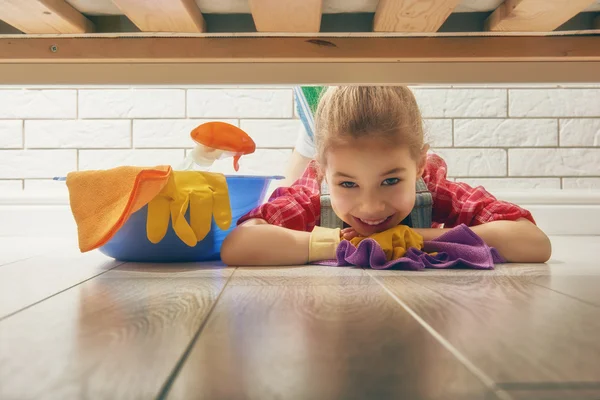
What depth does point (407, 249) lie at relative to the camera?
0.94 metres

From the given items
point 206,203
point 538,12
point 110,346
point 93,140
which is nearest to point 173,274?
point 206,203

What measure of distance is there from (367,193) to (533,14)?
432 millimetres

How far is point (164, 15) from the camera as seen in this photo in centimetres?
62

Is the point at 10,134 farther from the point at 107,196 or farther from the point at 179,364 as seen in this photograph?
the point at 179,364

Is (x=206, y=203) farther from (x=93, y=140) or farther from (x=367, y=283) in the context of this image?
(x=93, y=140)

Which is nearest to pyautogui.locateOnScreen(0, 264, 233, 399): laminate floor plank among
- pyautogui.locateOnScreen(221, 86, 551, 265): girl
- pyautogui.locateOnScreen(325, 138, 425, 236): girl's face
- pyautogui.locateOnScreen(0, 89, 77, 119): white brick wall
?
pyautogui.locateOnScreen(221, 86, 551, 265): girl

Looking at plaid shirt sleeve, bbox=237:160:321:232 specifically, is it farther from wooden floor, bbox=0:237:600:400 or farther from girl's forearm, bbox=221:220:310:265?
wooden floor, bbox=0:237:600:400

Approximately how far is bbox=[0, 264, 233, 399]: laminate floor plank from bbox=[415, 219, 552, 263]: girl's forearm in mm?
556

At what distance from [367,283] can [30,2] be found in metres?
0.54

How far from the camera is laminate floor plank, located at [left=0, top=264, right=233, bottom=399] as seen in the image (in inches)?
12.6

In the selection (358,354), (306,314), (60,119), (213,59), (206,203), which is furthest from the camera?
(60,119)

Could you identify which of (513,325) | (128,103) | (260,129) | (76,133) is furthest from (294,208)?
(76,133)

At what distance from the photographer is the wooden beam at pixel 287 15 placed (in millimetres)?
593

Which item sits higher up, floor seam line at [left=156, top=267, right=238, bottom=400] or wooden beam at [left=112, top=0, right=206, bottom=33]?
wooden beam at [left=112, top=0, right=206, bottom=33]
